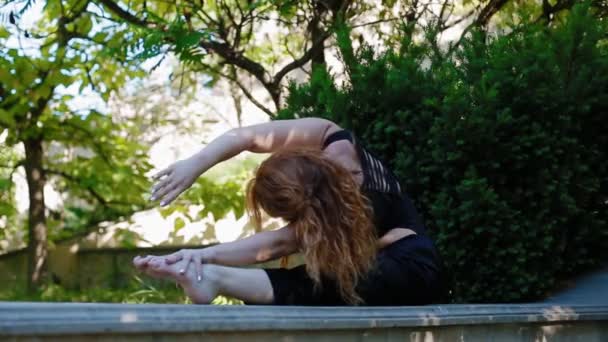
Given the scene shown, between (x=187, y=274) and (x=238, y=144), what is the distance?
70 cm

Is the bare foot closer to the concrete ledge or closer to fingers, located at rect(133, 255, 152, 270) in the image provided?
fingers, located at rect(133, 255, 152, 270)

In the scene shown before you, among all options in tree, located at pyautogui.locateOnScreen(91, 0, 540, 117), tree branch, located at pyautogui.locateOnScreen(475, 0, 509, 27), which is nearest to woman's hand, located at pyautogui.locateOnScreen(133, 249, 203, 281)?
tree, located at pyautogui.locateOnScreen(91, 0, 540, 117)

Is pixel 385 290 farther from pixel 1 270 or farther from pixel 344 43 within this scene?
pixel 1 270

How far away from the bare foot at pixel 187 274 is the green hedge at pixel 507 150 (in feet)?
4.98

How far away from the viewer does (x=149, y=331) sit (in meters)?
2.94

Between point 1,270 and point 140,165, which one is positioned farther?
point 1,270

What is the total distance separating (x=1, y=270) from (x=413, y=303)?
8.79m

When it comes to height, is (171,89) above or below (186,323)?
above

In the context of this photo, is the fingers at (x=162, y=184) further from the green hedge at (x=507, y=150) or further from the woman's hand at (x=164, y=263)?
the green hedge at (x=507, y=150)

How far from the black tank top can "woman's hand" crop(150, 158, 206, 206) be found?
75 cm

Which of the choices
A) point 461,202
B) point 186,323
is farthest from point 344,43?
point 186,323

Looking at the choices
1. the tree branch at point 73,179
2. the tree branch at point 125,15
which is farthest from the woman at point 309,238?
the tree branch at point 73,179

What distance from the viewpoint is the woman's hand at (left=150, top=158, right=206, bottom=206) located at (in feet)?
12.0

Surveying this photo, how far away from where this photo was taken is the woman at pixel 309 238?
12.1 ft
